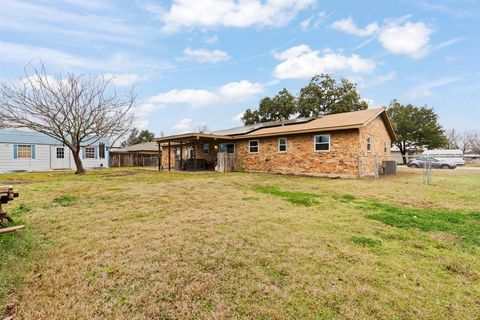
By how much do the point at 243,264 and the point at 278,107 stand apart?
32.8m

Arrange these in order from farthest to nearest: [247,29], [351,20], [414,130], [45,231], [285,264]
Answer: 1. [414,130]
2. [247,29]
3. [351,20]
4. [45,231]
5. [285,264]

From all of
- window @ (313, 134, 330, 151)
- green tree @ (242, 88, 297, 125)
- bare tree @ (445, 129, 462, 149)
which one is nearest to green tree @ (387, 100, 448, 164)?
green tree @ (242, 88, 297, 125)

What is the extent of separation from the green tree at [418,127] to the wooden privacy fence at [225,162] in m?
28.1

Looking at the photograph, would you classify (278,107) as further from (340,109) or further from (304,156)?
(304,156)

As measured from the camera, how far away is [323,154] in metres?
13.8

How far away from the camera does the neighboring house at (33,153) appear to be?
821 inches

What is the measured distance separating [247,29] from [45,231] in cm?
1555

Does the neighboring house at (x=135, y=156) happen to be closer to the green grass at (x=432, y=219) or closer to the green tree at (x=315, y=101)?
the green tree at (x=315, y=101)

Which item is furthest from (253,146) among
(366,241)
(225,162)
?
(366,241)

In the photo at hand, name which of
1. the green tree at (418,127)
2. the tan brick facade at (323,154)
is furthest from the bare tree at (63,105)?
the green tree at (418,127)

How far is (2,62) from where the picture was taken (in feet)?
45.7

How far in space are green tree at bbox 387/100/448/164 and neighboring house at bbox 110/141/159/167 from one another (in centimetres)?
3344

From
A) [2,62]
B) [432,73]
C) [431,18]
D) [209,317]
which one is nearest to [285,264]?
[209,317]

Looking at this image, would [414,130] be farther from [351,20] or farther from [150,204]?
[150,204]
